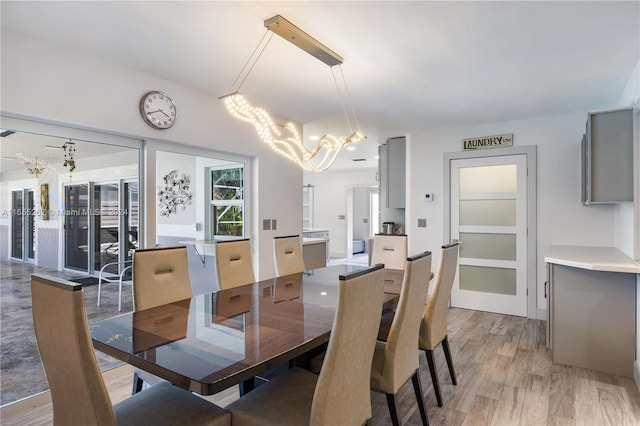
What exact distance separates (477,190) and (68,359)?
4667mm

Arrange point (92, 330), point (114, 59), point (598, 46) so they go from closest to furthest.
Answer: point (92, 330) → point (598, 46) → point (114, 59)

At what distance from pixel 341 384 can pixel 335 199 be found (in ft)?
27.5

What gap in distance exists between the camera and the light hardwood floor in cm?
225

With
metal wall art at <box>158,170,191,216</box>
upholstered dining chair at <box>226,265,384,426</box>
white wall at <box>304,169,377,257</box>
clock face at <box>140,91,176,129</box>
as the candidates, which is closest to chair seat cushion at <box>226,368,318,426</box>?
upholstered dining chair at <box>226,265,384,426</box>

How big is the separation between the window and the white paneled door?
111 inches

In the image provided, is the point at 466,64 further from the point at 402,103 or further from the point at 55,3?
the point at 55,3

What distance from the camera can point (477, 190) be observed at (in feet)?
15.6

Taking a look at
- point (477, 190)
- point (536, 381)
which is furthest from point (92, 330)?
point (477, 190)

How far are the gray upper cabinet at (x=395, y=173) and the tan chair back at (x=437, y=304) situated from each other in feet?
9.27

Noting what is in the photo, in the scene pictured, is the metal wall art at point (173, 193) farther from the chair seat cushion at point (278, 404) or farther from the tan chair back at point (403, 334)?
the tan chair back at point (403, 334)

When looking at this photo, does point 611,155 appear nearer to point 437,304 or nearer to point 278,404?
point 437,304

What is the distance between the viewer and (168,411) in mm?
1492

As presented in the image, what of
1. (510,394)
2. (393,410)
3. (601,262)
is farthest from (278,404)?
(601,262)

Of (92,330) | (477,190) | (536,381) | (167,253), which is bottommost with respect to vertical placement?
(536,381)
